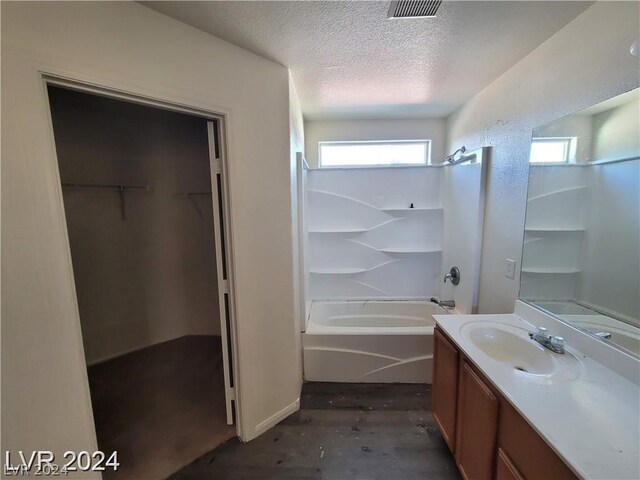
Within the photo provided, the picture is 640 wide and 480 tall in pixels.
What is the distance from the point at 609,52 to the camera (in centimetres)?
123

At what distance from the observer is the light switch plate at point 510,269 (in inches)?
73.2

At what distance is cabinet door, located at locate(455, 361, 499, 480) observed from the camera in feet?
3.82

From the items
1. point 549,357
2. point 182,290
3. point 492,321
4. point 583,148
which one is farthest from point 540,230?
point 182,290

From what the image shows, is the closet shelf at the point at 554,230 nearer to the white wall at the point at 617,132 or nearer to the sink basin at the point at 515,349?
the white wall at the point at 617,132

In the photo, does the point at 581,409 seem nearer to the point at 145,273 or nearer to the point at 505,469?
the point at 505,469

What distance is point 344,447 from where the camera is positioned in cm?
180

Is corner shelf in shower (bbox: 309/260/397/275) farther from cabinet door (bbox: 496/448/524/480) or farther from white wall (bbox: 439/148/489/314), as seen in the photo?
cabinet door (bbox: 496/448/524/480)

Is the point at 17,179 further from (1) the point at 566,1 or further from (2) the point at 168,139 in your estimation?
(1) the point at 566,1

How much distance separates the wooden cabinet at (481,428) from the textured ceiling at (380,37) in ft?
5.71

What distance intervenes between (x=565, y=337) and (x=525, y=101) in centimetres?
146

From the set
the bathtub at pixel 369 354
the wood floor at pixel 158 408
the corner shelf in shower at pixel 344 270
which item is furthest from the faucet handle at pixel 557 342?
the wood floor at pixel 158 408

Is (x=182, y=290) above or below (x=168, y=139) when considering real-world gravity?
below

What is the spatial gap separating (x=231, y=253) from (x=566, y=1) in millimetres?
2134

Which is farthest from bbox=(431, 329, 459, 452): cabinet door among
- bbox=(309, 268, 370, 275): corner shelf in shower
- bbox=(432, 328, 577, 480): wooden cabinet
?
bbox=(309, 268, 370, 275): corner shelf in shower
